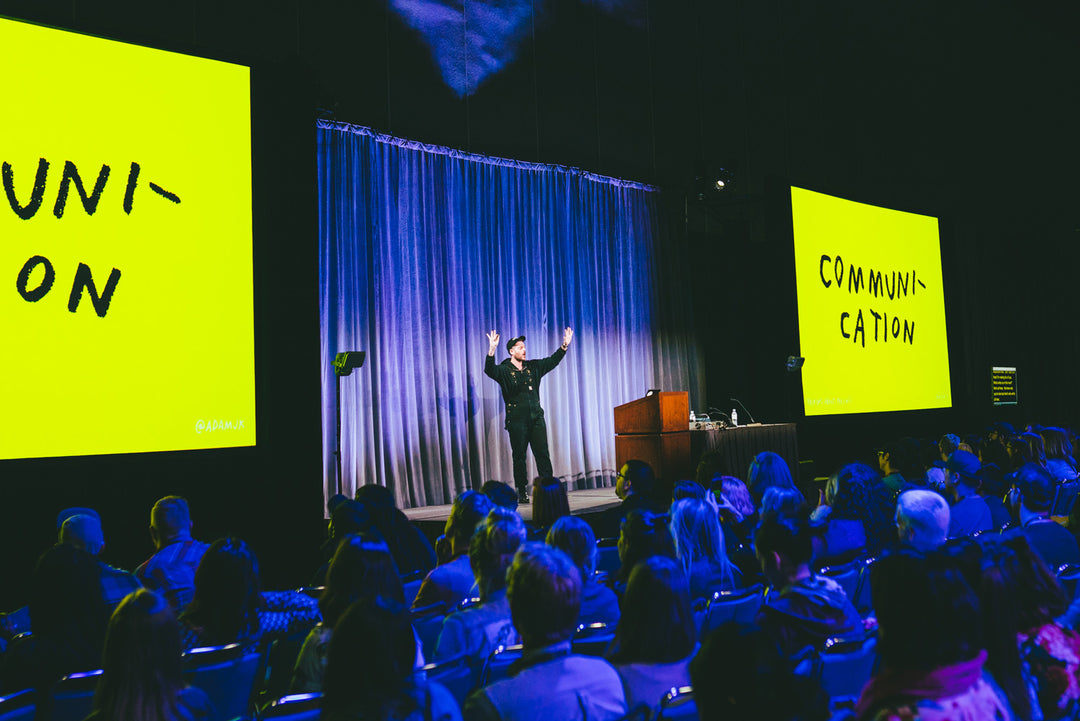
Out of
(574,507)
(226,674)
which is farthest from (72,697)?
(574,507)

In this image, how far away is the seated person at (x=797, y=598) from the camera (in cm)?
215

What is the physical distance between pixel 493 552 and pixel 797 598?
2.89ft

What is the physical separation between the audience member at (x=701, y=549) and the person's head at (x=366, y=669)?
1.76 m

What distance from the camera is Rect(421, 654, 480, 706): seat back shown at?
6.30 feet

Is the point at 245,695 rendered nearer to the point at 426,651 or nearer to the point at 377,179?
the point at 426,651

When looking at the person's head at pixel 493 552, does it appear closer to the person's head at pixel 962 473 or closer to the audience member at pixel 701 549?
the audience member at pixel 701 549

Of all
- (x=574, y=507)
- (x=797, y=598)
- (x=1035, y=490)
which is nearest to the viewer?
(x=797, y=598)

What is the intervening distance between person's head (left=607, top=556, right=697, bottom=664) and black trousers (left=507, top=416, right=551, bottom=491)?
6.50m

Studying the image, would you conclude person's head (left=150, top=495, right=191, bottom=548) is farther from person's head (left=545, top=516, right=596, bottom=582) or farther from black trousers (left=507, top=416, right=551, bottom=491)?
black trousers (left=507, top=416, right=551, bottom=491)

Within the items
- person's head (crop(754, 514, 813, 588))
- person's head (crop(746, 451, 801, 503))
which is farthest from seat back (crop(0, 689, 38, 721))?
person's head (crop(746, 451, 801, 503))

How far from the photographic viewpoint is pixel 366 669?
1422 mm

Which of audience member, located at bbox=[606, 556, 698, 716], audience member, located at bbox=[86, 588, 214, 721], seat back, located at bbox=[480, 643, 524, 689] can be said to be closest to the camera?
audience member, located at bbox=[86, 588, 214, 721]

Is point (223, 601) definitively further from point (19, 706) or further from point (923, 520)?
point (923, 520)

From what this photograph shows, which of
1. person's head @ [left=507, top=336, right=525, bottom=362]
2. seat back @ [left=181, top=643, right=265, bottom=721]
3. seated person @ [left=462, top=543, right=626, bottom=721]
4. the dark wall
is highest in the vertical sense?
the dark wall
